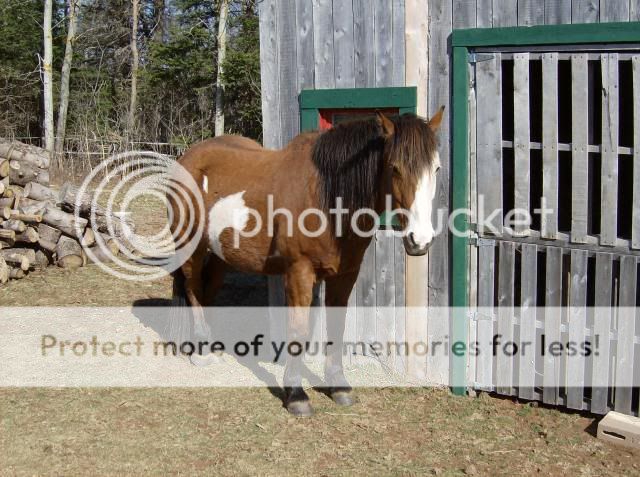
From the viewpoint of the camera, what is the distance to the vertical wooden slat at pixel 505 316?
4395mm

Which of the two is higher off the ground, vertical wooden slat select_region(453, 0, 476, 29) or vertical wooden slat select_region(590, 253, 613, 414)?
vertical wooden slat select_region(453, 0, 476, 29)

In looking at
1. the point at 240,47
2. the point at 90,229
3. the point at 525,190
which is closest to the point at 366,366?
the point at 525,190

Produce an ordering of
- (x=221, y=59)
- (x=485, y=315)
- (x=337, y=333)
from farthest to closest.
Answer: (x=221, y=59)
(x=337, y=333)
(x=485, y=315)

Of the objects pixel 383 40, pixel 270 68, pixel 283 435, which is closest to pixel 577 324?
pixel 283 435

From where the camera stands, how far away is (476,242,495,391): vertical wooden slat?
447cm

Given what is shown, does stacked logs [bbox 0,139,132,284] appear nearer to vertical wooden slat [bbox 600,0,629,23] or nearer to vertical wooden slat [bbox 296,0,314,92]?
vertical wooden slat [bbox 296,0,314,92]

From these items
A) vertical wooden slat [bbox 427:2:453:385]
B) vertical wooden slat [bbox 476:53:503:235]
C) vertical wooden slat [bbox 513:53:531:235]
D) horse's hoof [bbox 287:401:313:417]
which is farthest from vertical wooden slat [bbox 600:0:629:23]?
horse's hoof [bbox 287:401:313:417]

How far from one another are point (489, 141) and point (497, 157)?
0.38ft

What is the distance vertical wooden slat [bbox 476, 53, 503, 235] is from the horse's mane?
0.69 m

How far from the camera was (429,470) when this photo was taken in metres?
3.64

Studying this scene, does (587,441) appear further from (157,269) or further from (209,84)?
(209,84)

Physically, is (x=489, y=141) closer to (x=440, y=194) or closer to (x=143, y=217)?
(x=440, y=194)

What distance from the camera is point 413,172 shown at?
3652mm

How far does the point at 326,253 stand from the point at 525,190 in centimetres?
133
